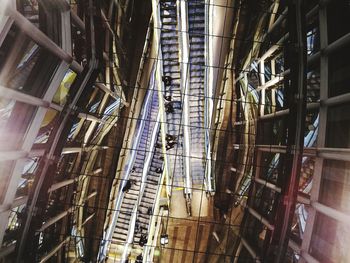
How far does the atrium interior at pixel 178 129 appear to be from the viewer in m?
5.18

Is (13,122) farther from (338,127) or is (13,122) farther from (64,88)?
(338,127)

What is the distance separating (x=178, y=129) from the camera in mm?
7793

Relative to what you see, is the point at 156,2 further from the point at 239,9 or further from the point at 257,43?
the point at 257,43

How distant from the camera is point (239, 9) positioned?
7.16 metres

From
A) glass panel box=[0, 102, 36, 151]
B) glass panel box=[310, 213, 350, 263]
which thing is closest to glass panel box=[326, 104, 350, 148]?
glass panel box=[310, 213, 350, 263]

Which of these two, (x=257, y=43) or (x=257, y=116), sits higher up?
(x=257, y=43)

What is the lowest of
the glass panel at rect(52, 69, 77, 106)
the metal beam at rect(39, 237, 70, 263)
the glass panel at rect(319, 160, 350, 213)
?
the metal beam at rect(39, 237, 70, 263)

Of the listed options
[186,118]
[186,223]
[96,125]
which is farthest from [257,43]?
[186,223]

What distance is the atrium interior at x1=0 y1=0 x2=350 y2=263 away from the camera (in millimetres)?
5176

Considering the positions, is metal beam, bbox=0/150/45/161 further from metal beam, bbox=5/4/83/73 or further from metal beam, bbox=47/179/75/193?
metal beam, bbox=5/4/83/73

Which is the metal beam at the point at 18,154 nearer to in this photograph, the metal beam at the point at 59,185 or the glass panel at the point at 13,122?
the glass panel at the point at 13,122

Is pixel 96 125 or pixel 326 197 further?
pixel 96 125

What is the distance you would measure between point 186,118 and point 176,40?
6.54 ft

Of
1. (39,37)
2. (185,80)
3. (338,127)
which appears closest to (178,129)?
(185,80)
